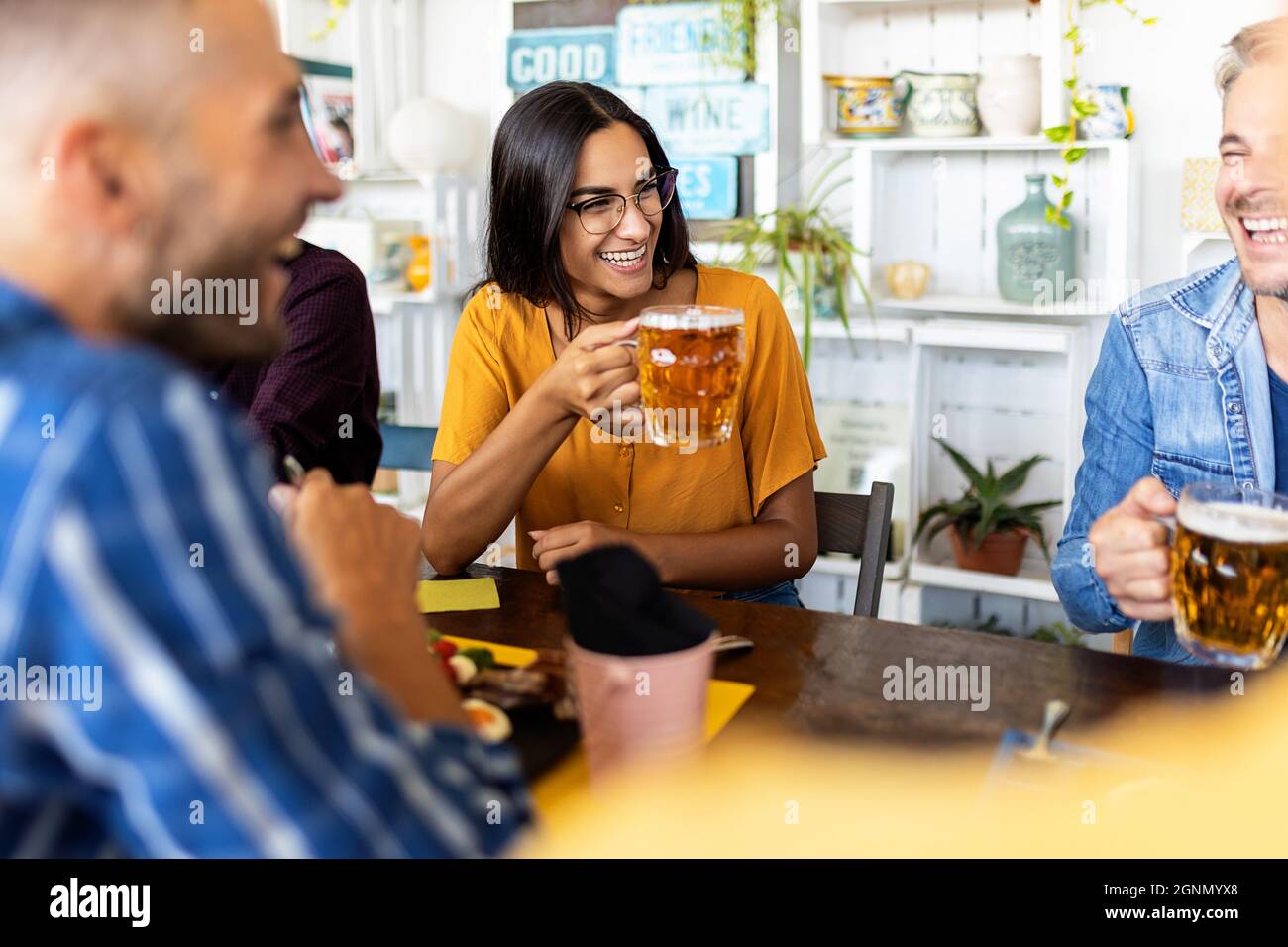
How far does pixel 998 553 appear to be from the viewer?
11.9ft

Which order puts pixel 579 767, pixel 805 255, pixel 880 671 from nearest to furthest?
pixel 579 767 < pixel 880 671 < pixel 805 255

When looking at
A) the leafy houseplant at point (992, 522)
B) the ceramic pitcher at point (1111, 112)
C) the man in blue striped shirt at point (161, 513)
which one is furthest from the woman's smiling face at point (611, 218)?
the leafy houseplant at point (992, 522)

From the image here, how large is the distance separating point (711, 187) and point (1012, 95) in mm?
943

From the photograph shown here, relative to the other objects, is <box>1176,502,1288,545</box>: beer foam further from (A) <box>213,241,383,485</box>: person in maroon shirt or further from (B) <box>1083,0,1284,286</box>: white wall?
(B) <box>1083,0,1284,286</box>: white wall

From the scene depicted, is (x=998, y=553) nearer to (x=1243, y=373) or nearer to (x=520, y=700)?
(x=1243, y=373)

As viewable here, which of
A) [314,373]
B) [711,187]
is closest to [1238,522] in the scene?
[314,373]

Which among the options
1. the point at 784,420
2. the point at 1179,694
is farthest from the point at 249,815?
the point at 784,420

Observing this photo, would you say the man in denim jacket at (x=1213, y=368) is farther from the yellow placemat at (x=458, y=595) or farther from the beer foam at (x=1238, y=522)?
the yellow placemat at (x=458, y=595)

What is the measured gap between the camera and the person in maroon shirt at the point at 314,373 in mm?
2400

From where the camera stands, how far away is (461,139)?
416 centimetres
